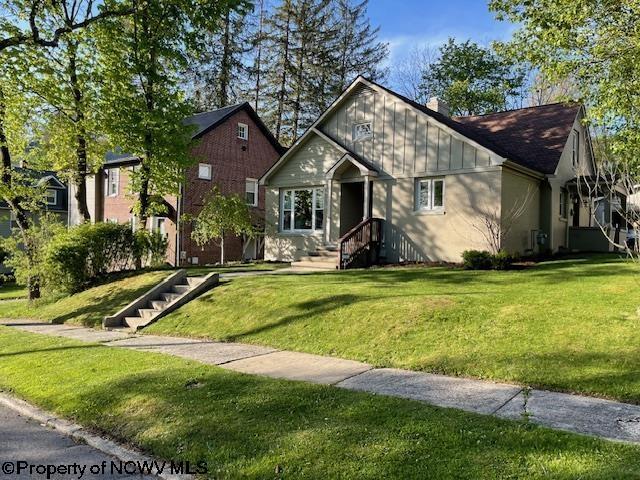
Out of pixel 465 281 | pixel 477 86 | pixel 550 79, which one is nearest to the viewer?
pixel 465 281

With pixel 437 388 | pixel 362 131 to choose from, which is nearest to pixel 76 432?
pixel 437 388

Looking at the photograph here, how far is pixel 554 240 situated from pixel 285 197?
1033 centimetres

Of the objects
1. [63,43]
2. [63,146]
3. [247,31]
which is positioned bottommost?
[63,146]

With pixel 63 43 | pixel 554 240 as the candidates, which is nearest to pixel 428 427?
pixel 554 240

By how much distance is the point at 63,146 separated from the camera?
57.2 ft

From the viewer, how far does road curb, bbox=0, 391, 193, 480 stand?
431 cm

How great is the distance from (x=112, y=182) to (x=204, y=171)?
709cm

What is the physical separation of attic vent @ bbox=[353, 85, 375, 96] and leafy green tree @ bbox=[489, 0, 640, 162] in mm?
5766

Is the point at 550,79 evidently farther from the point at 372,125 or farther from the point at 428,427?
the point at 428,427

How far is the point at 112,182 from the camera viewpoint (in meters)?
29.6

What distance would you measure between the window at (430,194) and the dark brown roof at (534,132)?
2817 millimetres

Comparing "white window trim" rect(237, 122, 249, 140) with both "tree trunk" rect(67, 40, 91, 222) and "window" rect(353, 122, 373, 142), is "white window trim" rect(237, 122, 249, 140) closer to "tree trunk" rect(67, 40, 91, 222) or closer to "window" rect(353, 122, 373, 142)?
"tree trunk" rect(67, 40, 91, 222)

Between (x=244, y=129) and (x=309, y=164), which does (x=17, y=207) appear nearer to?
(x=309, y=164)

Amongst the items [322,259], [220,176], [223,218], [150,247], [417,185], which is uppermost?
[220,176]
